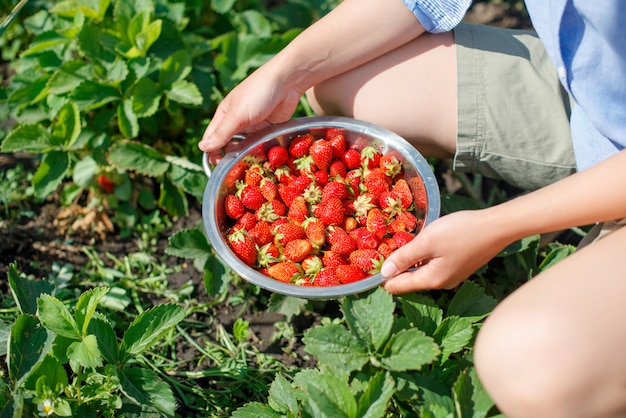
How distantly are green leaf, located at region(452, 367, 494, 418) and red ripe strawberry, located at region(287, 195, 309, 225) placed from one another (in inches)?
20.3

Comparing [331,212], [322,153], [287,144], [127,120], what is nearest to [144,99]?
[127,120]

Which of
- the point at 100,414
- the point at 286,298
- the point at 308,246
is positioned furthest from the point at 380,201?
the point at 100,414

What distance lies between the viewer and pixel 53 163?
6.09 feet

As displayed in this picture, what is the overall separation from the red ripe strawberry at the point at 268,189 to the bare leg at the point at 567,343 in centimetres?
67

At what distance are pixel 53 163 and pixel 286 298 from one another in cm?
79

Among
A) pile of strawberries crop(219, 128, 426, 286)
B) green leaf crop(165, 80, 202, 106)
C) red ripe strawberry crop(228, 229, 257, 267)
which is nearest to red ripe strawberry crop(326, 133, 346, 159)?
pile of strawberries crop(219, 128, 426, 286)

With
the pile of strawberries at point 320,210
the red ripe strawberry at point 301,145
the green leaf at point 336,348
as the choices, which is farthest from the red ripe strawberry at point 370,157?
the green leaf at point 336,348

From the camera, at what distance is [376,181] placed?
1564 millimetres

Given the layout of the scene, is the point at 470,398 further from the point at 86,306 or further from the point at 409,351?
the point at 86,306

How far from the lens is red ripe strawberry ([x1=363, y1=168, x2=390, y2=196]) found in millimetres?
1557

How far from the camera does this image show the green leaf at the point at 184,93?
72.9 inches

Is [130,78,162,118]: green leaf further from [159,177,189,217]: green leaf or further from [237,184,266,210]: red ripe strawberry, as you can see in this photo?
[237,184,266,210]: red ripe strawberry

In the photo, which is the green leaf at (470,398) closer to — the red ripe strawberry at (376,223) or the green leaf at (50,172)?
the red ripe strawberry at (376,223)

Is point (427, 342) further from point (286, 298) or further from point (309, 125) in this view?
point (309, 125)
